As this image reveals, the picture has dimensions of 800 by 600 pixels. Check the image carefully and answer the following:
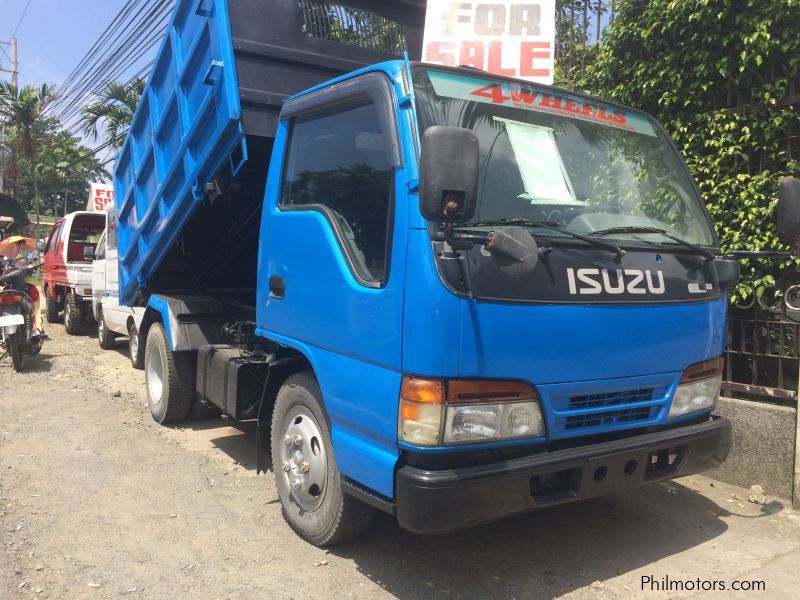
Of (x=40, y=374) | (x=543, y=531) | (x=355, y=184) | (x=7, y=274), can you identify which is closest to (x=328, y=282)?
(x=355, y=184)

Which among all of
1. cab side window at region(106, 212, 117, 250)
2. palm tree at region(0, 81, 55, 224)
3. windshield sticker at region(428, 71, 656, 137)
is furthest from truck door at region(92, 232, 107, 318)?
palm tree at region(0, 81, 55, 224)

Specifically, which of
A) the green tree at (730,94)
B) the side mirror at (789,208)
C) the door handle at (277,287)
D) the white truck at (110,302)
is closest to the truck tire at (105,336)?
the white truck at (110,302)

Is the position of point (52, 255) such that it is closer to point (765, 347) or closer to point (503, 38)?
point (503, 38)

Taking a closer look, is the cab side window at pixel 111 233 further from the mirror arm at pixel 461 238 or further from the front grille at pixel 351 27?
the mirror arm at pixel 461 238

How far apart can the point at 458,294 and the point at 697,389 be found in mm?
1616

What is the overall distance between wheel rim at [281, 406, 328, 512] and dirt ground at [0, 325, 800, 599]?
300 millimetres

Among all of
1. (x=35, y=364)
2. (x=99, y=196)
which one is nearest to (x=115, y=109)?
(x=99, y=196)

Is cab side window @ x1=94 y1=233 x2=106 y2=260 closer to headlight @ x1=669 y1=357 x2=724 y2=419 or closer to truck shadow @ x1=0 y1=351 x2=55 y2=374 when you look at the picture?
truck shadow @ x1=0 y1=351 x2=55 y2=374

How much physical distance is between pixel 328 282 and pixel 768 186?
356 centimetres

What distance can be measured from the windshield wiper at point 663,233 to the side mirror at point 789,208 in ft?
1.57

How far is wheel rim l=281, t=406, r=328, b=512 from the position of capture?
341cm

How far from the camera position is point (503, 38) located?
5473 millimetres

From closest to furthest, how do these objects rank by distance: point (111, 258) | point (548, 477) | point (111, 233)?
point (548, 477) → point (111, 258) → point (111, 233)

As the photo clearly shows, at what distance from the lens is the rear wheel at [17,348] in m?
7.96
